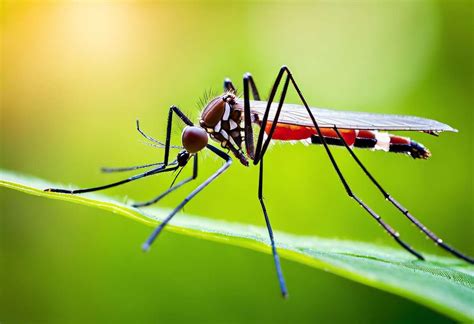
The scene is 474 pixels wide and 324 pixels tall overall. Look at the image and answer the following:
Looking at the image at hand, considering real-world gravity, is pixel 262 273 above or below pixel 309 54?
below

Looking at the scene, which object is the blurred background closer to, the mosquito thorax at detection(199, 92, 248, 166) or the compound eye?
A: the mosquito thorax at detection(199, 92, 248, 166)

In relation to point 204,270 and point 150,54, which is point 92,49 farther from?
point 204,270

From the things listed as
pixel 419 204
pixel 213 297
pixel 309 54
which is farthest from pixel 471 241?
pixel 309 54

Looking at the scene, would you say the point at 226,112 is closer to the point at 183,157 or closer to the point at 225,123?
the point at 225,123

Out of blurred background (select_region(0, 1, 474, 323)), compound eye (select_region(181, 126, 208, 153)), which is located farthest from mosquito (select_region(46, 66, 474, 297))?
blurred background (select_region(0, 1, 474, 323))

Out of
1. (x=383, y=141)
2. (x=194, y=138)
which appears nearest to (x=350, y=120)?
(x=383, y=141)

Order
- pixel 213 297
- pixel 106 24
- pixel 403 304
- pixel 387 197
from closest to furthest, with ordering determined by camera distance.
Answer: pixel 403 304 → pixel 213 297 → pixel 387 197 → pixel 106 24

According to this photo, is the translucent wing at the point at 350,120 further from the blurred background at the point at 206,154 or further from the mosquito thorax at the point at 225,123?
the blurred background at the point at 206,154
